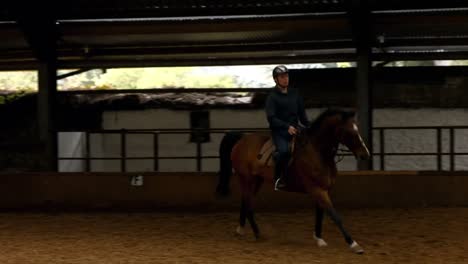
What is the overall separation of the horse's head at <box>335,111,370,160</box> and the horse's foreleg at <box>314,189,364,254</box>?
64cm

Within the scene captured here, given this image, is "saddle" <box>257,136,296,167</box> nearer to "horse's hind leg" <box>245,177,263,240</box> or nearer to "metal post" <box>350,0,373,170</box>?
"horse's hind leg" <box>245,177,263,240</box>

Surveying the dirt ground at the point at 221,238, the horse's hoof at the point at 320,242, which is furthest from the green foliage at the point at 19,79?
the horse's hoof at the point at 320,242

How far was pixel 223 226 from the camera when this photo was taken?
977 centimetres

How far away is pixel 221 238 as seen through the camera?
878 centimetres

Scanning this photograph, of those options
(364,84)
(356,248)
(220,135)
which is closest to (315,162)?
(356,248)

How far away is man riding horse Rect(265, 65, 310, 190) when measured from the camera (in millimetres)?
8039

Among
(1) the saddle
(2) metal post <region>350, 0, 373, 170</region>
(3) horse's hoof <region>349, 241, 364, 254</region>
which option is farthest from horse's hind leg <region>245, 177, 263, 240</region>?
(2) metal post <region>350, 0, 373, 170</region>

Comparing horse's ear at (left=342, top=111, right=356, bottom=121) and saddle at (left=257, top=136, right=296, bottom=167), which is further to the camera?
saddle at (left=257, top=136, right=296, bottom=167)

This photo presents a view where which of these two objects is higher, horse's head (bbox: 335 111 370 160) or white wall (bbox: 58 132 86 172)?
horse's head (bbox: 335 111 370 160)

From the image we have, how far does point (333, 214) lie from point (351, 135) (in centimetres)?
91

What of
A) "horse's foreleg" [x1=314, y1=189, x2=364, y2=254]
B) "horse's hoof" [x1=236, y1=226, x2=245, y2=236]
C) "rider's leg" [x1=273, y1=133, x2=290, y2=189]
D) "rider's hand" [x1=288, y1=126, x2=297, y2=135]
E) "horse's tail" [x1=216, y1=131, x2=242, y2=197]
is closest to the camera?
"horse's foreleg" [x1=314, y1=189, x2=364, y2=254]

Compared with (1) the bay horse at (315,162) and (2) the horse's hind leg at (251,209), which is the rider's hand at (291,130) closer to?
(1) the bay horse at (315,162)

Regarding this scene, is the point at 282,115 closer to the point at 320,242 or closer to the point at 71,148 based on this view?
the point at 320,242

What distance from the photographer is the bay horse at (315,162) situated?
24.9ft
